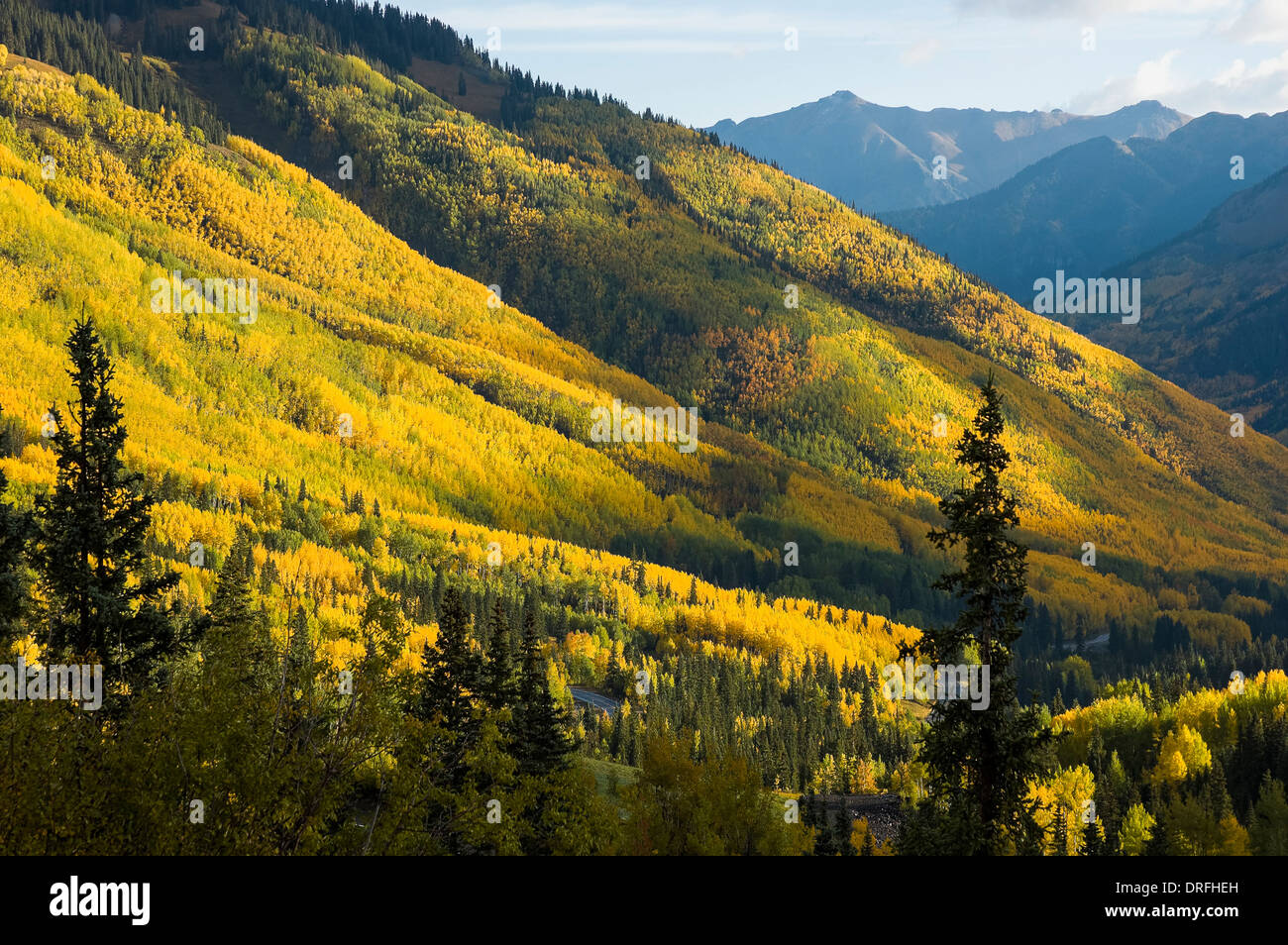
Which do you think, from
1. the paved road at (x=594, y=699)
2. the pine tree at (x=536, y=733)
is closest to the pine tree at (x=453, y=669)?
the pine tree at (x=536, y=733)

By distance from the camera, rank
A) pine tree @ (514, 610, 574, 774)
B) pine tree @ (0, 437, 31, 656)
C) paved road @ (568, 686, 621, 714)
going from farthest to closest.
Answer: paved road @ (568, 686, 621, 714), pine tree @ (514, 610, 574, 774), pine tree @ (0, 437, 31, 656)

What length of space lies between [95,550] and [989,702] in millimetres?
32875

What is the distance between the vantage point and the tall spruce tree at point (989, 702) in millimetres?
36344

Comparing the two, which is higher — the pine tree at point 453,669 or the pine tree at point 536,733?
the pine tree at point 453,669

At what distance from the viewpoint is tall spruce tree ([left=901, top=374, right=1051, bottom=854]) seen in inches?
1431

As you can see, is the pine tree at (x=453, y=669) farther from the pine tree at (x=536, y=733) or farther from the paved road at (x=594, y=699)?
the paved road at (x=594, y=699)

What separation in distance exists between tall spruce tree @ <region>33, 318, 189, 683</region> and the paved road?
134 meters

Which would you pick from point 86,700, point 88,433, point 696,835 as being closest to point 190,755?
point 86,700

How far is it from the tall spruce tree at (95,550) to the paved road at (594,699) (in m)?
134

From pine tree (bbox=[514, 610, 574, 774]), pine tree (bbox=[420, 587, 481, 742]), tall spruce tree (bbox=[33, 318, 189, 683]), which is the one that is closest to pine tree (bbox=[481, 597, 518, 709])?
pine tree (bbox=[420, 587, 481, 742])

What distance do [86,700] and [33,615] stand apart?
9.88 meters

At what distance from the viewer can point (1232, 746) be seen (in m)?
157

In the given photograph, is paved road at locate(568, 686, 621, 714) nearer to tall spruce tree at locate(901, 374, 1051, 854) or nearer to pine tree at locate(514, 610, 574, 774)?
pine tree at locate(514, 610, 574, 774)

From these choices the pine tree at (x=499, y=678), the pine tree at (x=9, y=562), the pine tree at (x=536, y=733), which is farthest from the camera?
the pine tree at (x=536, y=733)
